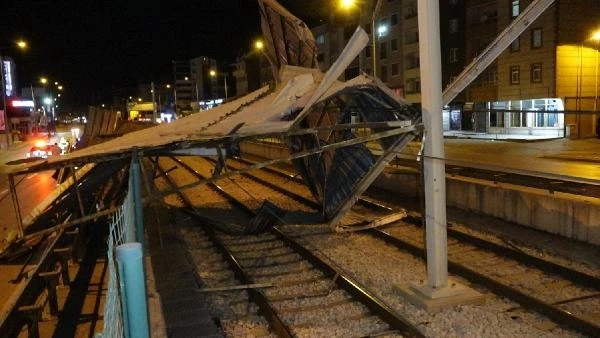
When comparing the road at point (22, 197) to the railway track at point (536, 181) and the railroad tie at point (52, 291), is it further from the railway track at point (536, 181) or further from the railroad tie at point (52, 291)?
the railway track at point (536, 181)

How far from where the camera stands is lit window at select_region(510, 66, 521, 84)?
41.0m

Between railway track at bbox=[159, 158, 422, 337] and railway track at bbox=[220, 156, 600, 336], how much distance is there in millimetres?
1803

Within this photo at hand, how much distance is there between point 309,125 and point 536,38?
30.4m

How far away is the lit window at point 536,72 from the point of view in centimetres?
3884

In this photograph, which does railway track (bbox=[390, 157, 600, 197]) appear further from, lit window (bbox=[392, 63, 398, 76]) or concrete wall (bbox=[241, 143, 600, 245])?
lit window (bbox=[392, 63, 398, 76])

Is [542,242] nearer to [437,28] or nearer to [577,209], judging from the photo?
[577,209]

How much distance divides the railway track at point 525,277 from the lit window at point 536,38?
103 ft

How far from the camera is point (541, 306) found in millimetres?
7125

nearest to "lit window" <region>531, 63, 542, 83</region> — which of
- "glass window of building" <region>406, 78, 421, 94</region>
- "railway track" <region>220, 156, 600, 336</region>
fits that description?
"glass window of building" <region>406, 78, 421, 94</region>

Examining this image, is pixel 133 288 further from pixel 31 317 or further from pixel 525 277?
pixel 525 277

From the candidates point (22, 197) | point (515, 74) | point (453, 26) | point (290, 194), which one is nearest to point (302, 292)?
point (290, 194)

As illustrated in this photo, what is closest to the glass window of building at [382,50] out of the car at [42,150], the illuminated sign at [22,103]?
the car at [42,150]

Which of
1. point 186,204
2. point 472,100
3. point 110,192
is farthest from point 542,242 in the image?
point 472,100

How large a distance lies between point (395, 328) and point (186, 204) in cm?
1165
